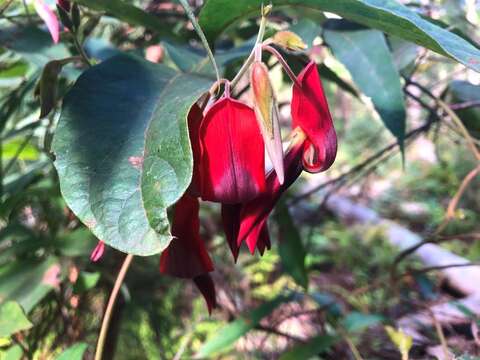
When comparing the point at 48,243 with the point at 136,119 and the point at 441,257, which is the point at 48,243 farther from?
the point at 441,257

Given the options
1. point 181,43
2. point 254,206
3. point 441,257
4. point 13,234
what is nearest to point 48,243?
point 13,234

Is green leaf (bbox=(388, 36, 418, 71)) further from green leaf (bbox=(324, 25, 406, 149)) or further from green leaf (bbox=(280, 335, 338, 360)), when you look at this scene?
green leaf (bbox=(280, 335, 338, 360))

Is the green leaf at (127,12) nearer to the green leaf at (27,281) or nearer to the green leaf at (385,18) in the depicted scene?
the green leaf at (385,18)

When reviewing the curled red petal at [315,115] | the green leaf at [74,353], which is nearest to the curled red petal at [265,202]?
the curled red petal at [315,115]

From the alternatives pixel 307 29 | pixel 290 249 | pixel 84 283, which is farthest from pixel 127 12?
pixel 290 249

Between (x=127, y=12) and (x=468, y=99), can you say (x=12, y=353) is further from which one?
(x=468, y=99)

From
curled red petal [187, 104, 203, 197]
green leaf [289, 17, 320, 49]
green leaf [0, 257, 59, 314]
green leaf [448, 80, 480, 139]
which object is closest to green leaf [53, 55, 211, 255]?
curled red petal [187, 104, 203, 197]
